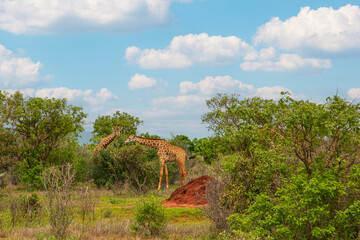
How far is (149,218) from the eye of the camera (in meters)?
12.8

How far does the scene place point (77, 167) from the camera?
27.6m

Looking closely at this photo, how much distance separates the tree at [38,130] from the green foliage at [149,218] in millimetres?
14694

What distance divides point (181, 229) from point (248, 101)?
1018 cm

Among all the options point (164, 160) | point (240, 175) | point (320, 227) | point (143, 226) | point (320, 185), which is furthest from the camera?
point (164, 160)

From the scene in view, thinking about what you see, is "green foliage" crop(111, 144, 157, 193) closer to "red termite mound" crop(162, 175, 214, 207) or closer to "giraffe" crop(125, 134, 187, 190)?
"giraffe" crop(125, 134, 187, 190)

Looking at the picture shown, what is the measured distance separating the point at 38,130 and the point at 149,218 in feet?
53.2

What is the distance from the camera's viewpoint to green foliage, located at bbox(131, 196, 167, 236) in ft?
41.7

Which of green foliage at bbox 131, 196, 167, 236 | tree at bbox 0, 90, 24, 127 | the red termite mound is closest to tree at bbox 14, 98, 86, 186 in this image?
tree at bbox 0, 90, 24, 127

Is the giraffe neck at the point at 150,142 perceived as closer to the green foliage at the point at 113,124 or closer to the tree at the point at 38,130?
the tree at the point at 38,130

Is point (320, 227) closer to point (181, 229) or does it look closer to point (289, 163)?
point (289, 163)

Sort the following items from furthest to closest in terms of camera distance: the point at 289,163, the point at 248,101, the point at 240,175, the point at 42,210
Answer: the point at 248,101 → the point at 42,210 → the point at 240,175 → the point at 289,163

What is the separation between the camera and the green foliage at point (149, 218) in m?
12.7

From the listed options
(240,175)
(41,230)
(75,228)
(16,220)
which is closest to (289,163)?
(240,175)

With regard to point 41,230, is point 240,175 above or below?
above
